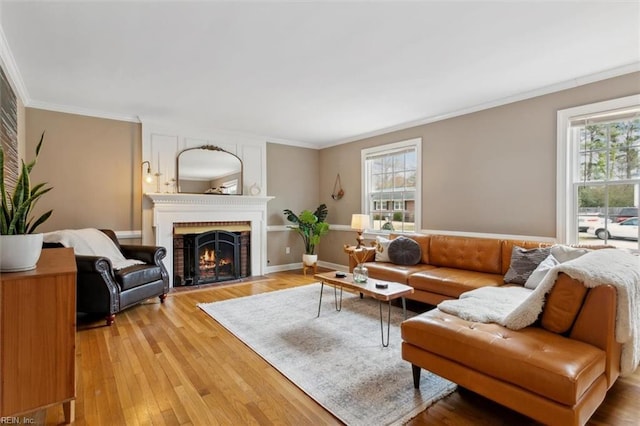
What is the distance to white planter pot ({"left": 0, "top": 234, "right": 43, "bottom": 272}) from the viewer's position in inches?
60.2

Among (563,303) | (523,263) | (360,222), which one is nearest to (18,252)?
(563,303)

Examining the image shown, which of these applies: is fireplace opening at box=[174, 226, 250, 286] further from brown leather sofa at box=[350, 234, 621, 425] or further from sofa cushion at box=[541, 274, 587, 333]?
sofa cushion at box=[541, 274, 587, 333]

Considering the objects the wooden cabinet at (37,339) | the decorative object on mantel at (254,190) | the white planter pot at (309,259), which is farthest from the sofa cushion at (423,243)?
the wooden cabinet at (37,339)

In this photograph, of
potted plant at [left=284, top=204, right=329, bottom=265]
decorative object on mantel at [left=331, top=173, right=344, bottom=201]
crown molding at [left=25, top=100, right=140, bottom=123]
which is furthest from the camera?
decorative object on mantel at [left=331, top=173, right=344, bottom=201]

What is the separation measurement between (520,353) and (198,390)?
1903 mm

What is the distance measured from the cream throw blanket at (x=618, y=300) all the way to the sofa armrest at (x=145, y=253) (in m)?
3.34

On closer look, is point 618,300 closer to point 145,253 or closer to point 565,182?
point 565,182

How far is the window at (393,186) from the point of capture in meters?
4.83

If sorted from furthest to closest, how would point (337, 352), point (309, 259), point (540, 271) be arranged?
point (309, 259) < point (540, 271) < point (337, 352)

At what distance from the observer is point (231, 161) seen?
17.7 feet

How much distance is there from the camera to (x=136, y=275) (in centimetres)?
348

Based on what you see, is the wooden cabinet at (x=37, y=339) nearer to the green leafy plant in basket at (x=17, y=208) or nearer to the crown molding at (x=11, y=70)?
the green leafy plant in basket at (x=17, y=208)

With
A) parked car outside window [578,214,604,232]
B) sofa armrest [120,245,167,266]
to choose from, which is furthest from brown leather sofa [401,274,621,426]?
sofa armrest [120,245,167,266]

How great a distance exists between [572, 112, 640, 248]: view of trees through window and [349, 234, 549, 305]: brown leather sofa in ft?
1.91
